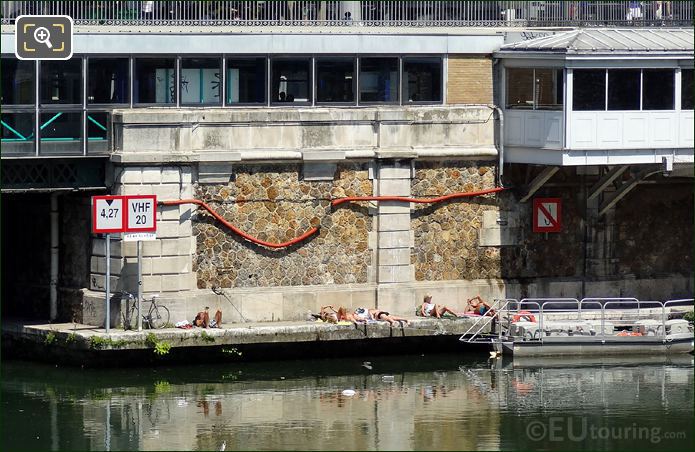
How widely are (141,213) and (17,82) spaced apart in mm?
3630

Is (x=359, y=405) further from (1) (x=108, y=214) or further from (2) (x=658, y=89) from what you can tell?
(2) (x=658, y=89)

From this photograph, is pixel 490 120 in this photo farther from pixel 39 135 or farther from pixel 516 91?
pixel 39 135

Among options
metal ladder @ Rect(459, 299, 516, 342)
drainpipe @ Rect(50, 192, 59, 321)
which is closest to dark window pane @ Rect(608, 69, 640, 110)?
metal ladder @ Rect(459, 299, 516, 342)

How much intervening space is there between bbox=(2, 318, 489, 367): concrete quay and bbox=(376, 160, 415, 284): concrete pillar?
1.45 m

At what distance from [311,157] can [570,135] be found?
5.52 meters

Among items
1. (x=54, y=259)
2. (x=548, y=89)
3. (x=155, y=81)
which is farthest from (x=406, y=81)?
(x=54, y=259)

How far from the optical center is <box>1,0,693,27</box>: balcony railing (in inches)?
1613

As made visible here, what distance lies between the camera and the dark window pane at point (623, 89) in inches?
1676

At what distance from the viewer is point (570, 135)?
42.3m

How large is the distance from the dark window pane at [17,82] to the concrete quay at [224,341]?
4846 mm

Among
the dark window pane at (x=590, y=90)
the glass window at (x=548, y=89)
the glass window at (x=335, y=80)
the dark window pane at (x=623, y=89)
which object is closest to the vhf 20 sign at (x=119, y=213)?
the glass window at (x=335, y=80)

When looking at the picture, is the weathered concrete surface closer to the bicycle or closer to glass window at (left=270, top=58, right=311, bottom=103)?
the bicycle

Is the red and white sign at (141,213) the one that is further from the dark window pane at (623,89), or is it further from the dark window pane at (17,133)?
the dark window pane at (623,89)

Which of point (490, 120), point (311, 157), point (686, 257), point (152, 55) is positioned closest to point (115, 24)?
point (152, 55)
